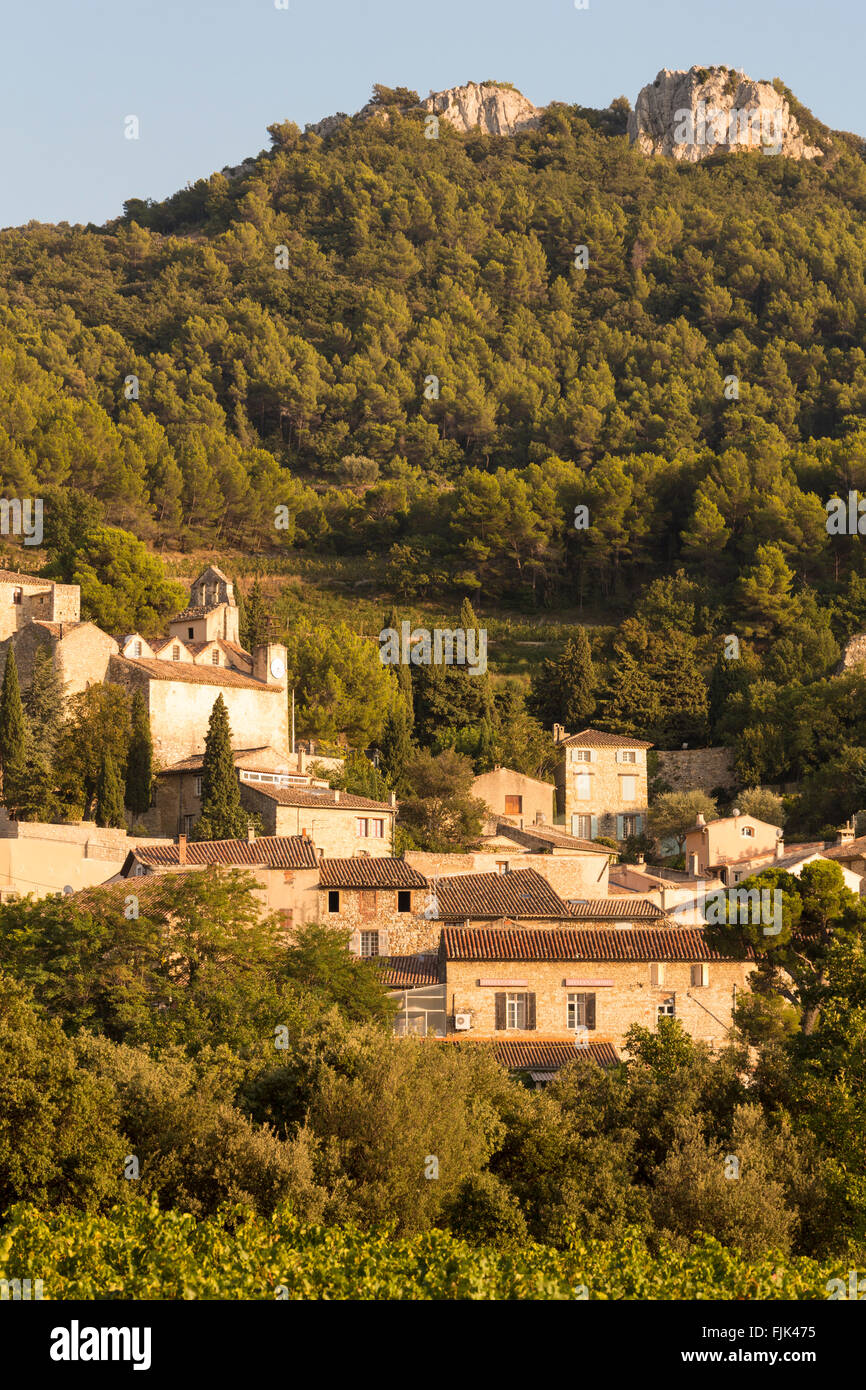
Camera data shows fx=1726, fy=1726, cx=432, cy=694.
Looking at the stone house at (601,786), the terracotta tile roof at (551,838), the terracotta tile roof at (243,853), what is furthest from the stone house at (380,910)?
the stone house at (601,786)

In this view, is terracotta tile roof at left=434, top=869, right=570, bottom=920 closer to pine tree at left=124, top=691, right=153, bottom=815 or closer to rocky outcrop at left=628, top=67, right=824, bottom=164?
pine tree at left=124, top=691, right=153, bottom=815

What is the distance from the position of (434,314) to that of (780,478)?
38720mm

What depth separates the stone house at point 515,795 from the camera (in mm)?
46406

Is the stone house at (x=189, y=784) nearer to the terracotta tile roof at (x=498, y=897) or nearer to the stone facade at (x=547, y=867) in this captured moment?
the stone facade at (x=547, y=867)

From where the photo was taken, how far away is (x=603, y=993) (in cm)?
2931

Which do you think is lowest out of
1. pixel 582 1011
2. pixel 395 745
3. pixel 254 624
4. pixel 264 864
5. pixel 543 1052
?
pixel 543 1052

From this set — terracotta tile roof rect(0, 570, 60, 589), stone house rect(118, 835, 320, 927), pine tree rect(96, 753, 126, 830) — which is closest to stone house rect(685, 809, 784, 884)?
stone house rect(118, 835, 320, 927)

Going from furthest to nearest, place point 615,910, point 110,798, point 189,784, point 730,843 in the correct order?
point 730,843 < point 189,784 < point 110,798 < point 615,910

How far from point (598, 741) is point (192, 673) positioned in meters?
11.9

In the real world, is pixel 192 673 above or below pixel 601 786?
above

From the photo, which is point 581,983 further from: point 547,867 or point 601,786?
point 601,786
